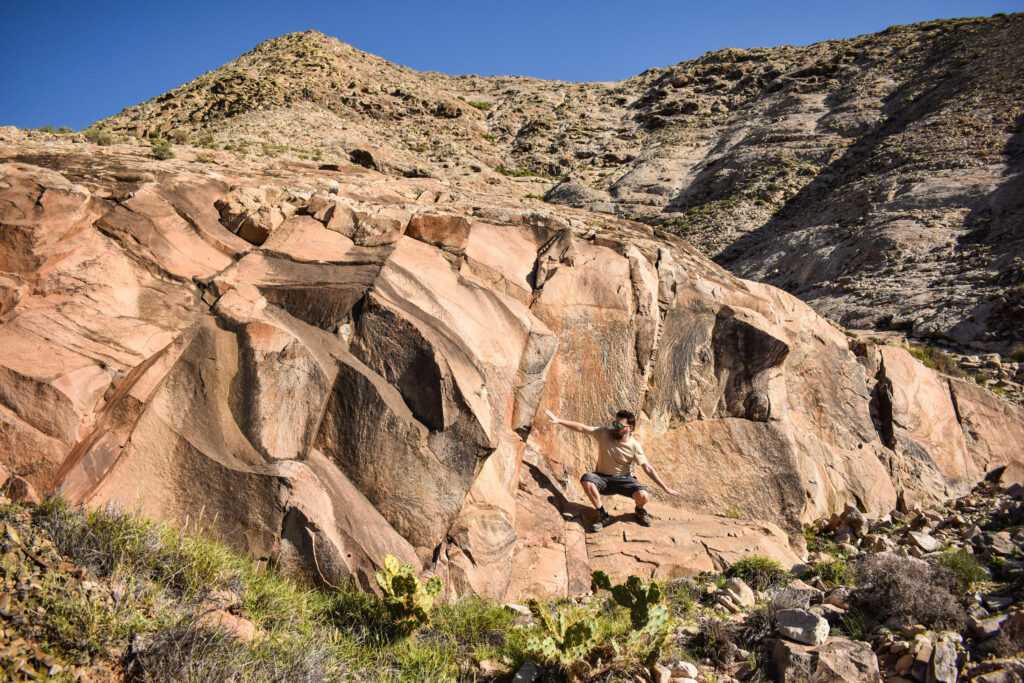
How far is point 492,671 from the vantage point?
4.25 metres

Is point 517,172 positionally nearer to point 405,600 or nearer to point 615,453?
point 615,453

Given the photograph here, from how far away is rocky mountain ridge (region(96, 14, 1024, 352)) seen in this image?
68.6 feet

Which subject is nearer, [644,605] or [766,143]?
[644,605]

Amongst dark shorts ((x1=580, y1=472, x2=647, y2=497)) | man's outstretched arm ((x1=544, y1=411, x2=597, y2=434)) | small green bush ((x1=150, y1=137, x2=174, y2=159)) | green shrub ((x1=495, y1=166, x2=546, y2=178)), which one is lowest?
dark shorts ((x1=580, y1=472, x2=647, y2=497))

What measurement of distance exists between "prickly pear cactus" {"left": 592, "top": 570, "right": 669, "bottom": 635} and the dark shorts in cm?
217

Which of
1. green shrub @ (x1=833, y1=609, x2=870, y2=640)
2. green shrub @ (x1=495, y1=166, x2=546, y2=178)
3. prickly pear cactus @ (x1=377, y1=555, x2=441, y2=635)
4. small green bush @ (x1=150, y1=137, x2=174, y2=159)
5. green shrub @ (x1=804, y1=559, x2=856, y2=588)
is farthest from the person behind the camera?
green shrub @ (x1=495, y1=166, x2=546, y2=178)

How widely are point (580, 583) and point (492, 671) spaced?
197cm

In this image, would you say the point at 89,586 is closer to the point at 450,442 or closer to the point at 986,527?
the point at 450,442

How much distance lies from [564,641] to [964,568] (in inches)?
161

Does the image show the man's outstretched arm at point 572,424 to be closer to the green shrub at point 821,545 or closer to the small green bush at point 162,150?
the green shrub at point 821,545

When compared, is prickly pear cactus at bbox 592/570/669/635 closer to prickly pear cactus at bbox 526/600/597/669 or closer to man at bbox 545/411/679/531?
prickly pear cactus at bbox 526/600/597/669

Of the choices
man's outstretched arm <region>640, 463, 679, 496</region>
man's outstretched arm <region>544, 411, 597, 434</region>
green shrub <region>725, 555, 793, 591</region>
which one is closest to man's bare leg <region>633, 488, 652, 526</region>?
man's outstretched arm <region>640, 463, 679, 496</region>

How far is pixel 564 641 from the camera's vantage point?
407 cm

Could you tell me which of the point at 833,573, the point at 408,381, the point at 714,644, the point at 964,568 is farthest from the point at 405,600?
the point at 964,568
